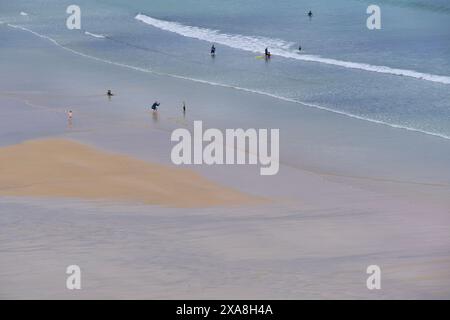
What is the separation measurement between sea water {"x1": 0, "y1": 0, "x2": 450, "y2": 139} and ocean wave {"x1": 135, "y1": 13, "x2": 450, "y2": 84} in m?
0.05

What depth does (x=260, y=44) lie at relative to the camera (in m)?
55.1

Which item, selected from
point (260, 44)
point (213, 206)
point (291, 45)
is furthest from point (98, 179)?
point (260, 44)

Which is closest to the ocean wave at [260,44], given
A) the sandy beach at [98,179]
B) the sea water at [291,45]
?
the sea water at [291,45]

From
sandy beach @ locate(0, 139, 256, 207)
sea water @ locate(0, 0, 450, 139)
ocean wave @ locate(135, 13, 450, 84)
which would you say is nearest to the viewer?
sandy beach @ locate(0, 139, 256, 207)

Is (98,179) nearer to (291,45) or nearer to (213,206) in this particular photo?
(213,206)

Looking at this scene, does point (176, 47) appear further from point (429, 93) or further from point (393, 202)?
point (393, 202)

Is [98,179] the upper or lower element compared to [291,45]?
lower

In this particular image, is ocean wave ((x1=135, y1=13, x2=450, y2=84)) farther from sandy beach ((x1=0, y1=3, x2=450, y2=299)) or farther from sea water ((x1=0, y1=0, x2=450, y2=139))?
sandy beach ((x1=0, y1=3, x2=450, y2=299))

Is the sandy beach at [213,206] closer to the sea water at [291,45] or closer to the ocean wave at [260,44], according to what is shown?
the sea water at [291,45]

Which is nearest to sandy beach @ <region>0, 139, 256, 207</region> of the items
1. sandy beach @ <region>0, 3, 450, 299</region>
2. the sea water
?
sandy beach @ <region>0, 3, 450, 299</region>

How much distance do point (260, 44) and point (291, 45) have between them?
186 cm

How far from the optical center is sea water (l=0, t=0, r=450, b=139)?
131ft

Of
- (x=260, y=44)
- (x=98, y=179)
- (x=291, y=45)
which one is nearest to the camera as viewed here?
(x=98, y=179)
